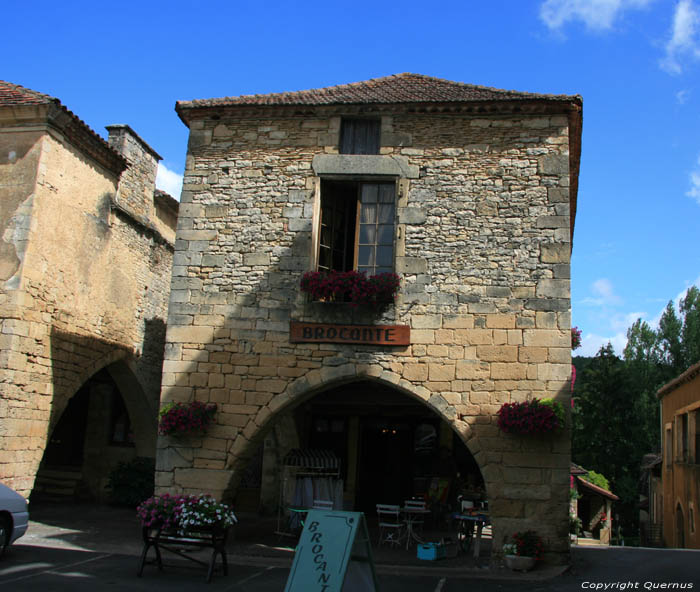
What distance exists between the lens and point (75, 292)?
36.4 ft

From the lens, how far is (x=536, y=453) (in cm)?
811

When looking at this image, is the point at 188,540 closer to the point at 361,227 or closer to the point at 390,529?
the point at 361,227

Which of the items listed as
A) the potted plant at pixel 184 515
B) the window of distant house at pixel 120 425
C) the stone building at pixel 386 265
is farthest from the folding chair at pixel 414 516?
the window of distant house at pixel 120 425

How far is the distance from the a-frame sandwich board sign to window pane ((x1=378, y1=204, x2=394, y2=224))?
15.2 feet

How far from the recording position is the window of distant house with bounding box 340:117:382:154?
9344 millimetres

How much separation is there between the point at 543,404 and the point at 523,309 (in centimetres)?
123

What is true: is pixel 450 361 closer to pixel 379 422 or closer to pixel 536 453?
pixel 536 453

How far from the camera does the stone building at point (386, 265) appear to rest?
835 cm

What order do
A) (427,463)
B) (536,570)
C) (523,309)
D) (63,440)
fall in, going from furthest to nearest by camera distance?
(63,440)
(427,463)
(523,309)
(536,570)

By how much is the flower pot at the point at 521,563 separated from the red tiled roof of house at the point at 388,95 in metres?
5.74

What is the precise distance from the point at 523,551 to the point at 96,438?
31.0 feet

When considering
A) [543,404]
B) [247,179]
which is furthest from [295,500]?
[247,179]

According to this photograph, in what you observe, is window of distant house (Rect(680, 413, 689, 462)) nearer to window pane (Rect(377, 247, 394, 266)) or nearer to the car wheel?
window pane (Rect(377, 247, 394, 266))

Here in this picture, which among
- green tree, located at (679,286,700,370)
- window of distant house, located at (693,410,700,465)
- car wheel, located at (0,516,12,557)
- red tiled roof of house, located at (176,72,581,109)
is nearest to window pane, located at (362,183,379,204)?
Answer: red tiled roof of house, located at (176,72,581,109)
